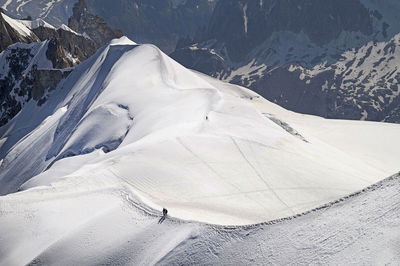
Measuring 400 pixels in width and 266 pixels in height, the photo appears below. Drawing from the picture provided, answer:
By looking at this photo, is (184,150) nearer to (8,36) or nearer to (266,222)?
(266,222)

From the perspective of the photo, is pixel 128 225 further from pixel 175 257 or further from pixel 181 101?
pixel 181 101

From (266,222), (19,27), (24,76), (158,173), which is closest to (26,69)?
(24,76)

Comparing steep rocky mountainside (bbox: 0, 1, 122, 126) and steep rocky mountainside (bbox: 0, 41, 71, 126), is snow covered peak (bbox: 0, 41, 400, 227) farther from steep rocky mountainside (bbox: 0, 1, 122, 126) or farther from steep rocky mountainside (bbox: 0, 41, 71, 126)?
steep rocky mountainside (bbox: 0, 1, 122, 126)

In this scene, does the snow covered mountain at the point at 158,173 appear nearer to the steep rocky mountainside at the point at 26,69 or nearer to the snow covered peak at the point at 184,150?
the snow covered peak at the point at 184,150

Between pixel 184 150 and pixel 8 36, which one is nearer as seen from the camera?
pixel 184 150

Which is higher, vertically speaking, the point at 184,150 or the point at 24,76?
the point at 184,150

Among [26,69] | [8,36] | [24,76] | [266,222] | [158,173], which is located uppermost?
[266,222]

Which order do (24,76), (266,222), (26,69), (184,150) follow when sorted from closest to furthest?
(266,222)
(184,150)
(24,76)
(26,69)

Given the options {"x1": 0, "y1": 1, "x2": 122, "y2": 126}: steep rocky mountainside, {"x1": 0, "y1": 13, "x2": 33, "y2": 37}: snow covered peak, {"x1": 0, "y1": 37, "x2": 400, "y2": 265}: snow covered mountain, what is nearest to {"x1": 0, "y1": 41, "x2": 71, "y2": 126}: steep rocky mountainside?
{"x1": 0, "y1": 1, "x2": 122, "y2": 126}: steep rocky mountainside

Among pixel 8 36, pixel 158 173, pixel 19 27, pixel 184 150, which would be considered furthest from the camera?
pixel 19 27

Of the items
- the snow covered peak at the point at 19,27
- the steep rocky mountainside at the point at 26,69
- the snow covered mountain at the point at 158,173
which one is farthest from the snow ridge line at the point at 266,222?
the snow covered peak at the point at 19,27
